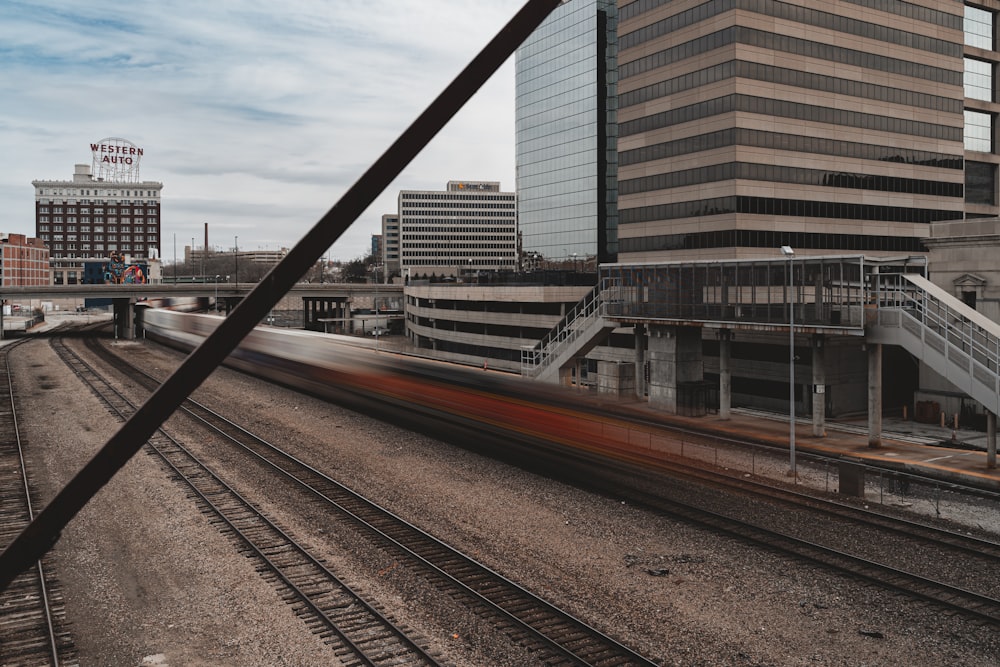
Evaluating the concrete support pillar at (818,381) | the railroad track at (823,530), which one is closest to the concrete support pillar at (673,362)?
the concrete support pillar at (818,381)

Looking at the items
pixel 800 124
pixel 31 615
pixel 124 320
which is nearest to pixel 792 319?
pixel 31 615

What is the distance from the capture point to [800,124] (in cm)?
6238

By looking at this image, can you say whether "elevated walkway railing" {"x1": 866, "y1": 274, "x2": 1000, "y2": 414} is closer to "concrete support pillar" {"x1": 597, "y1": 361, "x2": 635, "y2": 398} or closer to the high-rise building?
"concrete support pillar" {"x1": 597, "y1": 361, "x2": 635, "y2": 398}

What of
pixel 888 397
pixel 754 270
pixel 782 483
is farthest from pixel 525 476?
pixel 888 397

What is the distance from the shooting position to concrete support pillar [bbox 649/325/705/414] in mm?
39750

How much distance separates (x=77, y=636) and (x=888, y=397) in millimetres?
42879

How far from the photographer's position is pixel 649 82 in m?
67.3

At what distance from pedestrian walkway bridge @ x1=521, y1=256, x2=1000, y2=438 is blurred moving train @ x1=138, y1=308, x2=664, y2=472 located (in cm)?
596

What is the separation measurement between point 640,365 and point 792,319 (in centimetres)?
1645

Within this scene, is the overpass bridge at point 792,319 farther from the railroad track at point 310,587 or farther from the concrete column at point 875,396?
the railroad track at point 310,587

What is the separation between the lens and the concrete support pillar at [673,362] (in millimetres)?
39750

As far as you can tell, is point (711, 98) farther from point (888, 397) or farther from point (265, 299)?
point (265, 299)

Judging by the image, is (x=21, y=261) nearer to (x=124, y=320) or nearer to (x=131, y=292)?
(x=124, y=320)

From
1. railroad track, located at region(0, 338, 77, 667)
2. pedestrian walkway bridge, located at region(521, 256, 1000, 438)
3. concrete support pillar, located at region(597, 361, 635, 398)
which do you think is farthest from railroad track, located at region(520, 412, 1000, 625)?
concrete support pillar, located at region(597, 361, 635, 398)
